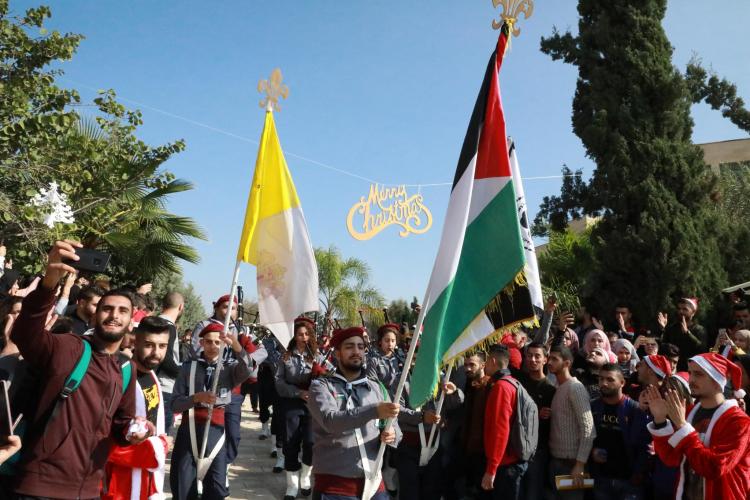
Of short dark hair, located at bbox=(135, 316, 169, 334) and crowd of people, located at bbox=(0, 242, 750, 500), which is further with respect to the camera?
short dark hair, located at bbox=(135, 316, 169, 334)

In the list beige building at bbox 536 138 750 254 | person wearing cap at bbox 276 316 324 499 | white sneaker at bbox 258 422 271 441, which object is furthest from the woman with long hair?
beige building at bbox 536 138 750 254

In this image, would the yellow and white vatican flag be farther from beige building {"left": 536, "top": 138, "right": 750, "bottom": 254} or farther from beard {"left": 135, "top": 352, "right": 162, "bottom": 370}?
beige building {"left": 536, "top": 138, "right": 750, "bottom": 254}

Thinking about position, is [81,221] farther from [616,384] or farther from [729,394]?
[729,394]

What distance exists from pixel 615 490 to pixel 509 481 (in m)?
0.91

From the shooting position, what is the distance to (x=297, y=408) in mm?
8445

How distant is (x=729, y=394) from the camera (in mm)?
5066

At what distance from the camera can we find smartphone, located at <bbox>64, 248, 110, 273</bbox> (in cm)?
302

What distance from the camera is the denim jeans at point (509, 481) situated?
5.89 m

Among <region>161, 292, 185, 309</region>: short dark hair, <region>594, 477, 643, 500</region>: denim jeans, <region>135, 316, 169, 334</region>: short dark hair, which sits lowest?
<region>594, 477, 643, 500</region>: denim jeans

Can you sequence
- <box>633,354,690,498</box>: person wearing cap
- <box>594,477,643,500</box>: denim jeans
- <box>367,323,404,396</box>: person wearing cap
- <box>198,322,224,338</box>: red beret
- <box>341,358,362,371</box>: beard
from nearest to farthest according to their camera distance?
<box>633,354,690,498</box>: person wearing cap < <box>341,358,362,371</box>: beard < <box>594,477,643,500</box>: denim jeans < <box>198,322,224,338</box>: red beret < <box>367,323,404,396</box>: person wearing cap

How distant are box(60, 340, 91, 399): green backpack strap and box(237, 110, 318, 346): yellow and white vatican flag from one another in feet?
9.23

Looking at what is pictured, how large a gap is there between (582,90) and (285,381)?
13510mm

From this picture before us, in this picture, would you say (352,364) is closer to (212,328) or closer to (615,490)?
(212,328)

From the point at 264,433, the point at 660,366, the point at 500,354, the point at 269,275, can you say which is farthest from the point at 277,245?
the point at 264,433
